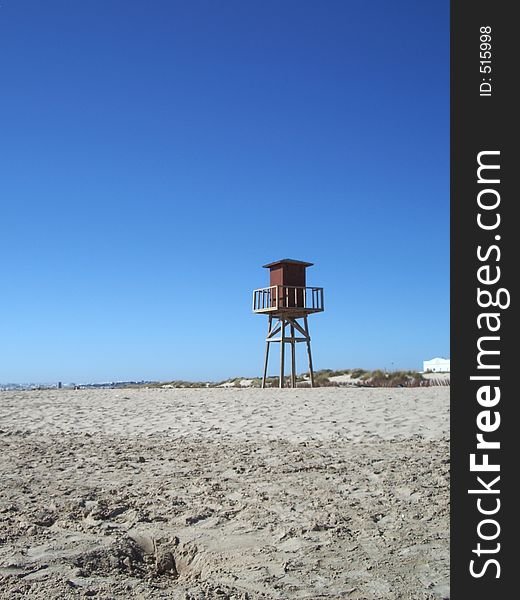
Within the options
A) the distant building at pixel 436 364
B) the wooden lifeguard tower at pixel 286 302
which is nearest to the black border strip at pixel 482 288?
the wooden lifeguard tower at pixel 286 302

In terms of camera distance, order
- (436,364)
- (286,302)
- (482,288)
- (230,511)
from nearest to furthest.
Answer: (482,288) < (230,511) < (286,302) < (436,364)

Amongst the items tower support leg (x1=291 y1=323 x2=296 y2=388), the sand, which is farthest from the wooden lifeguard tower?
the sand

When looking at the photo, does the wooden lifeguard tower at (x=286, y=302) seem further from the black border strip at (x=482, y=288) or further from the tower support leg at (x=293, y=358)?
the black border strip at (x=482, y=288)

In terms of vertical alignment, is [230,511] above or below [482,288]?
below

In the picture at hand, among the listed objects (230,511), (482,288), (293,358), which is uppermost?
(482,288)

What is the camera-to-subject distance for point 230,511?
15.2 ft

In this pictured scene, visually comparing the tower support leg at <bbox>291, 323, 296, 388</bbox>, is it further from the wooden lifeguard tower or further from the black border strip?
the black border strip

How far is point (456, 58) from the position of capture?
2.28 m

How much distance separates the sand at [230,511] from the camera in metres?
3.30

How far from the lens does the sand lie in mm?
3301

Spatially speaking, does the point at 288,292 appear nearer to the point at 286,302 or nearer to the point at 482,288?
the point at 286,302

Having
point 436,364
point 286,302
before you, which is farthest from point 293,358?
point 436,364

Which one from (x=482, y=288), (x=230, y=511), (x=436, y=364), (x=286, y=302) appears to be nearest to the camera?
(x=482, y=288)

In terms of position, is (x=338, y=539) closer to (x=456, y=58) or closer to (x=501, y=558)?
(x=501, y=558)
